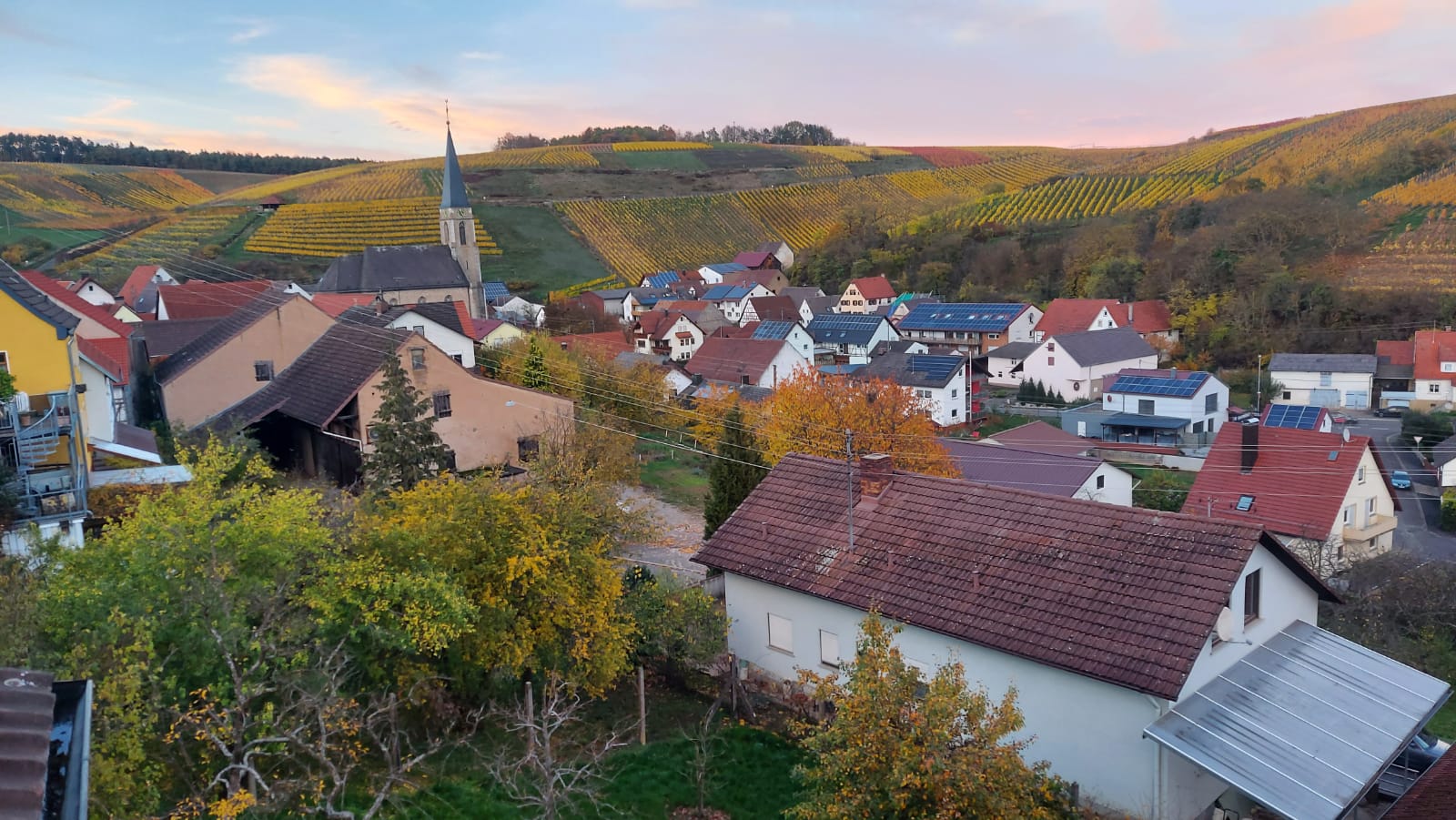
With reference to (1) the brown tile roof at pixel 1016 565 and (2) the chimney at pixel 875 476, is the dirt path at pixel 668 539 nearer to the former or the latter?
(1) the brown tile roof at pixel 1016 565

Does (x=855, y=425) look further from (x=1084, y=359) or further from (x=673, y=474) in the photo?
(x=1084, y=359)

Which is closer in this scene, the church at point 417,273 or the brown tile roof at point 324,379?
the brown tile roof at point 324,379

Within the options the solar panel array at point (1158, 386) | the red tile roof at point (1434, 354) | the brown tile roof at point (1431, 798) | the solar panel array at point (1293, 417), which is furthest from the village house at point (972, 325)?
the brown tile roof at point (1431, 798)

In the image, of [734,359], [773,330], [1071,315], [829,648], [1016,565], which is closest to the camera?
[1016,565]

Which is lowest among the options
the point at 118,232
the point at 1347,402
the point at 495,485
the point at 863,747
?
the point at 1347,402

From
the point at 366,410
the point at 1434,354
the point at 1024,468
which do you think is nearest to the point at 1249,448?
the point at 1024,468

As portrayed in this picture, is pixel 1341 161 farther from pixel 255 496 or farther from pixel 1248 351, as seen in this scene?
pixel 255 496

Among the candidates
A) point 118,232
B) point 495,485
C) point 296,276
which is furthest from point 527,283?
point 495,485
